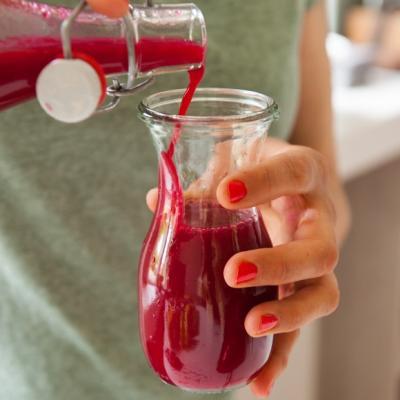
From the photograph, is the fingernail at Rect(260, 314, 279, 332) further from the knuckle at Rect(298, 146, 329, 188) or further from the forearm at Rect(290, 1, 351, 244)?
the forearm at Rect(290, 1, 351, 244)

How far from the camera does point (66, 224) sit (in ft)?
2.52

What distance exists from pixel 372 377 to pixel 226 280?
1371 millimetres

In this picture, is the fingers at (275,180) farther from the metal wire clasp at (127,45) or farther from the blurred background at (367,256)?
the blurred background at (367,256)

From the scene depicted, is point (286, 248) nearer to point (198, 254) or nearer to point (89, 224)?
point (198, 254)

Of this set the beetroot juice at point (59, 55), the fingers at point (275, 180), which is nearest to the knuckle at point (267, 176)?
the fingers at point (275, 180)

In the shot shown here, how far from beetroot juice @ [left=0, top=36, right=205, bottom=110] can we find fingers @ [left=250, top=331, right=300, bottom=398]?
0.85 ft

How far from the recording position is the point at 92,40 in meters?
0.48


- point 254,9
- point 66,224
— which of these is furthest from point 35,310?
point 254,9

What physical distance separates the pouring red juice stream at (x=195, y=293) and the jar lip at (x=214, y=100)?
0.02m

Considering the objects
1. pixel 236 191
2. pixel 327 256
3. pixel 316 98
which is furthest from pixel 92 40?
pixel 316 98

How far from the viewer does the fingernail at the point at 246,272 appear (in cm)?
52

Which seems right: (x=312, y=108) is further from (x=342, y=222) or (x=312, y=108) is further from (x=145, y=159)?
(x=145, y=159)

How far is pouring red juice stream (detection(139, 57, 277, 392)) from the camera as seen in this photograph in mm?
542

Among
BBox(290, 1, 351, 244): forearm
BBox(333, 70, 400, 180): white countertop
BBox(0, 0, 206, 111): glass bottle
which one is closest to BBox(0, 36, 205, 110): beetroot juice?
BBox(0, 0, 206, 111): glass bottle
